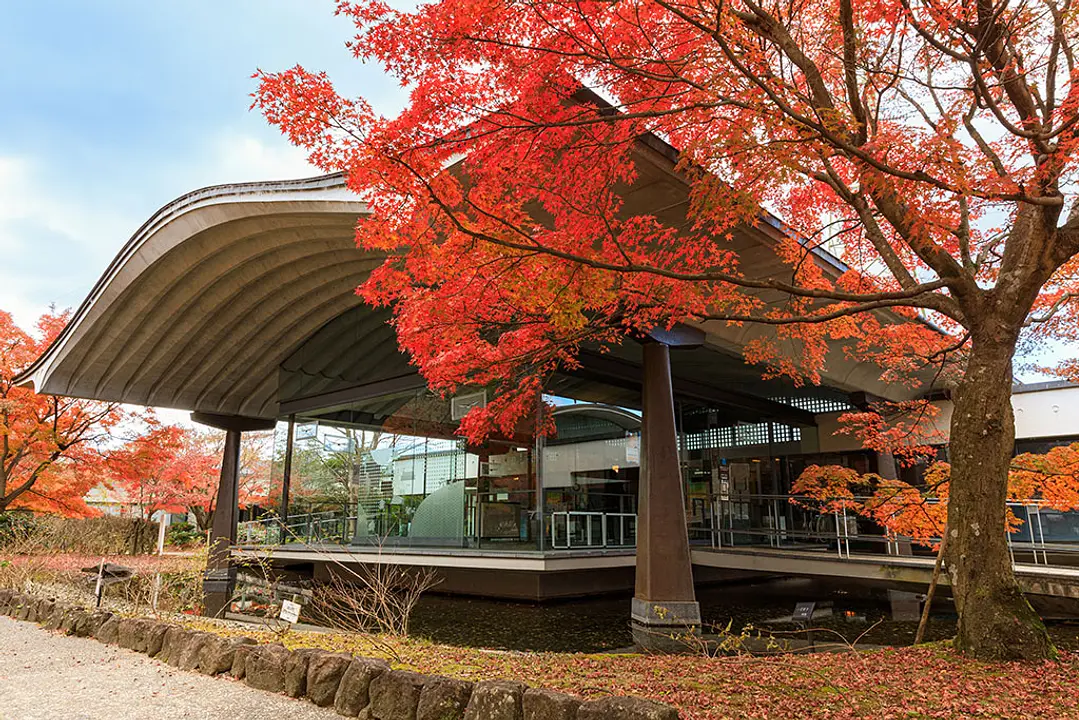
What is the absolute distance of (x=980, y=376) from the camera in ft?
17.3

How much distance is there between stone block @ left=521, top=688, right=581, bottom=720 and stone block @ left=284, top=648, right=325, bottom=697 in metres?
1.94

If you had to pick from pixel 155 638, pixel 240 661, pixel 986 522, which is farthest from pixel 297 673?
pixel 986 522

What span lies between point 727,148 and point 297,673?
532cm

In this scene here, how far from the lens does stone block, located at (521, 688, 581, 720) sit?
3588 mm

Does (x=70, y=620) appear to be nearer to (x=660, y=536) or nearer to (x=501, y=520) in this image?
(x=501, y=520)

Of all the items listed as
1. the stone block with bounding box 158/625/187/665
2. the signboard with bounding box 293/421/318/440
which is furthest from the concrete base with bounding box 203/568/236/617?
the stone block with bounding box 158/625/187/665

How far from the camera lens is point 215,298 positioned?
567 inches

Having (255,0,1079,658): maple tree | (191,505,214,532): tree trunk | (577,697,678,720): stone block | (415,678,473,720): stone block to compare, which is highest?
(255,0,1079,658): maple tree

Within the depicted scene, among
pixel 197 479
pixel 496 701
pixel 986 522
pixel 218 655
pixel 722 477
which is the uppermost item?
pixel 197 479

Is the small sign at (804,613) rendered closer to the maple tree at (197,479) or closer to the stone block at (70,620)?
the stone block at (70,620)

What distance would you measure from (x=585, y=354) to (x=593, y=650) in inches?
207

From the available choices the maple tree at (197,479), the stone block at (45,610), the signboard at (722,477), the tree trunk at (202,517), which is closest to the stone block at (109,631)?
the stone block at (45,610)

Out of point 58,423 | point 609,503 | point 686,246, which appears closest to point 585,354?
point 609,503

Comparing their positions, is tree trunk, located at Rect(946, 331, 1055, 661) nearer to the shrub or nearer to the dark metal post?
the dark metal post
